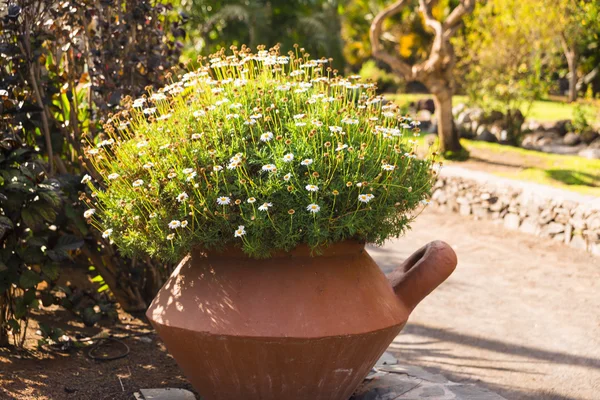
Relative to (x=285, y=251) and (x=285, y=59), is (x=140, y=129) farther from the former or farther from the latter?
(x=285, y=251)

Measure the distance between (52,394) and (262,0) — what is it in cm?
1911

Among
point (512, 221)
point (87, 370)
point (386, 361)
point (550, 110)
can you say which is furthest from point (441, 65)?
point (87, 370)

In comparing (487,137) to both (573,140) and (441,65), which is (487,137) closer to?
(573,140)

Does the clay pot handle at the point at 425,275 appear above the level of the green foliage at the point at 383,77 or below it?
above

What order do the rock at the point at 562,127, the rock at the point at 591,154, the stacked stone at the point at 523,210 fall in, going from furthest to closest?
1. the rock at the point at 562,127
2. the rock at the point at 591,154
3. the stacked stone at the point at 523,210

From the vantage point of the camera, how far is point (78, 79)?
4.36m

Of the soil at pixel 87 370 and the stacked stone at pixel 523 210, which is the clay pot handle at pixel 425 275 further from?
the stacked stone at pixel 523 210

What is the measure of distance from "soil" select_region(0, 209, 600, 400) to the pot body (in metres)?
0.69

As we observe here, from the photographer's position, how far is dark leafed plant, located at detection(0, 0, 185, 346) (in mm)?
3639

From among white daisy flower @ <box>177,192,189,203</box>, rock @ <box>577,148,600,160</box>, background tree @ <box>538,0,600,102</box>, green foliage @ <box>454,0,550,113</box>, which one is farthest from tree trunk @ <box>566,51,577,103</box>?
white daisy flower @ <box>177,192,189,203</box>

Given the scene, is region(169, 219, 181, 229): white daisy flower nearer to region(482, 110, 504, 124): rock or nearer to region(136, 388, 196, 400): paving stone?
region(136, 388, 196, 400): paving stone

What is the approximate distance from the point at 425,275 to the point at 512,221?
5.10 meters

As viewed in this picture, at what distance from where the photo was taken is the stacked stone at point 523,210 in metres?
6.67

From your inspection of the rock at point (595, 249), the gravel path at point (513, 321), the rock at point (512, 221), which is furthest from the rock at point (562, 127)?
the rock at point (595, 249)
